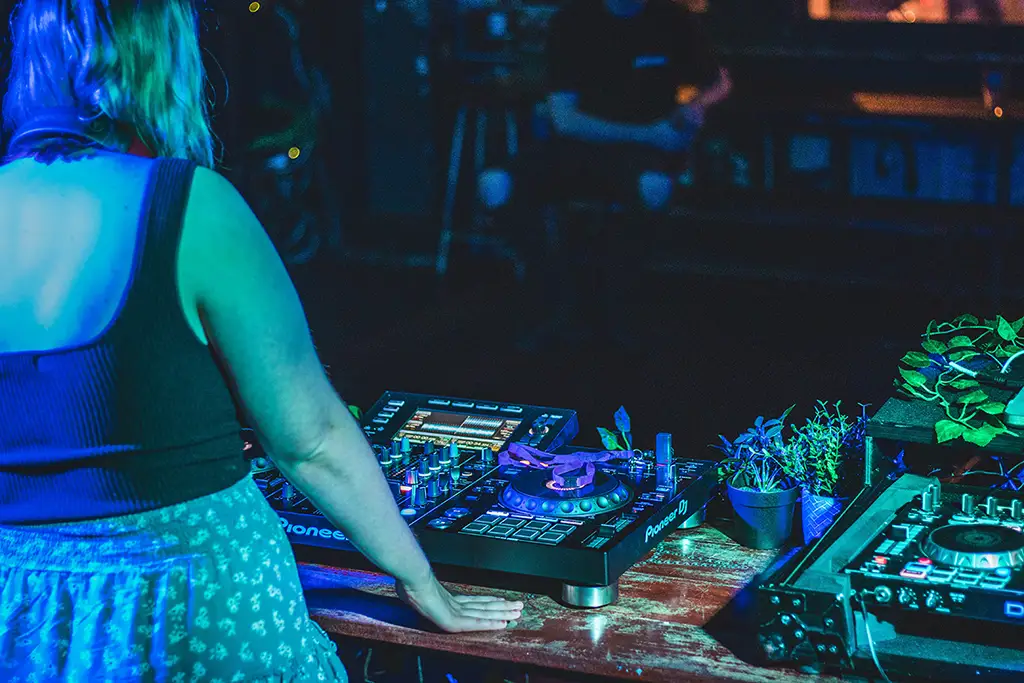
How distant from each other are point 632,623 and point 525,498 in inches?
11.5

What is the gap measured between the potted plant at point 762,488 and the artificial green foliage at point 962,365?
10.0 inches

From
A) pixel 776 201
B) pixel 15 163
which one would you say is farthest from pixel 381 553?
pixel 776 201

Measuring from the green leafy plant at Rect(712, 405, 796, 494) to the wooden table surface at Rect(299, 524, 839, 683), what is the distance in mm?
116

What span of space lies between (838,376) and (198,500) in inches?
59.0

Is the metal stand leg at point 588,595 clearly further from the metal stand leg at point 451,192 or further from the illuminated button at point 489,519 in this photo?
the metal stand leg at point 451,192

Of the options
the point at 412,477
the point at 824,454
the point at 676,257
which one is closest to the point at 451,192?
the point at 676,257

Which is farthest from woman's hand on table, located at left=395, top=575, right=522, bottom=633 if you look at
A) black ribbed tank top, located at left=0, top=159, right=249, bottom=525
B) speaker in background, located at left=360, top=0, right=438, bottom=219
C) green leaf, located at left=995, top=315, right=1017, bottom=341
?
speaker in background, located at left=360, top=0, right=438, bottom=219

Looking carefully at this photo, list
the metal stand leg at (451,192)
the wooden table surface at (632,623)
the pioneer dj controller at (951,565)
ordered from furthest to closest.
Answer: the metal stand leg at (451,192)
the wooden table surface at (632,623)
the pioneer dj controller at (951,565)

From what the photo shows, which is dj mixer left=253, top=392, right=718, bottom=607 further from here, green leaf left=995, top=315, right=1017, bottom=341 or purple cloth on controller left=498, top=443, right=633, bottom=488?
green leaf left=995, top=315, right=1017, bottom=341

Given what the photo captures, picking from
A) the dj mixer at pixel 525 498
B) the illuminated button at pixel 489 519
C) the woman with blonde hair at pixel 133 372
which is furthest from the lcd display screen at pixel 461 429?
the woman with blonde hair at pixel 133 372

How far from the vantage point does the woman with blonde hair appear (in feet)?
4.25

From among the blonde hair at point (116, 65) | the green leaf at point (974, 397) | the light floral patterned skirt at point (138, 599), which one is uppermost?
the blonde hair at point (116, 65)

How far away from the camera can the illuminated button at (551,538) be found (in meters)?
1.98

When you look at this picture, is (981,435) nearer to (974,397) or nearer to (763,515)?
(974,397)
